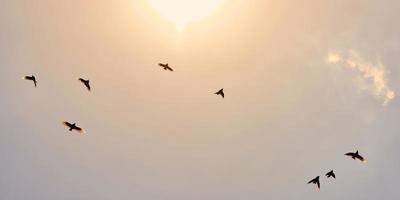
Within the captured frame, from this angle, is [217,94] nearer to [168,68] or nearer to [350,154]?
[168,68]

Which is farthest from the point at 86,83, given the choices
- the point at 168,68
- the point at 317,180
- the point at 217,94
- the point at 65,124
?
the point at 317,180

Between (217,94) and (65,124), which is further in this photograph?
(217,94)

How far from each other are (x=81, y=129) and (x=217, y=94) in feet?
91.5

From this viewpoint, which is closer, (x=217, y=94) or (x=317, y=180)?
(x=317, y=180)

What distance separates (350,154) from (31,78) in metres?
59.9

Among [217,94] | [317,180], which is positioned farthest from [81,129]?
[317,180]

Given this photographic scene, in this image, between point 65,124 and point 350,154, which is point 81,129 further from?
point 350,154

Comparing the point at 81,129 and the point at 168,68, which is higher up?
the point at 168,68

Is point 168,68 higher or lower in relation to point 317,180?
higher

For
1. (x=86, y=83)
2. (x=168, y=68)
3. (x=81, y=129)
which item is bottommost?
(x=81, y=129)

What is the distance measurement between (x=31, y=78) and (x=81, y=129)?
1288cm

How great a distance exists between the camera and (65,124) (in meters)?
105

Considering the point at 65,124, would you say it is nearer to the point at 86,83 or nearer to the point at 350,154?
the point at 86,83

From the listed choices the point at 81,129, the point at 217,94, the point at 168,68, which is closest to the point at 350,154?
the point at 217,94
